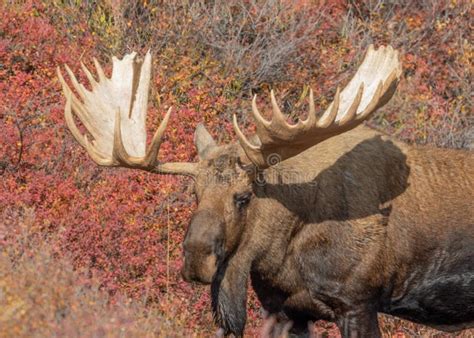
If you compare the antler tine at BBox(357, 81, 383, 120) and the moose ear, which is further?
the moose ear

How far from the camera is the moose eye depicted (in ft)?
21.7

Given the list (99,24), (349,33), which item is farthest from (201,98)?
(349,33)

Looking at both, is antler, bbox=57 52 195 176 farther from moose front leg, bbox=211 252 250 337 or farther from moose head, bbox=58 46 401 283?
moose front leg, bbox=211 252 250 337

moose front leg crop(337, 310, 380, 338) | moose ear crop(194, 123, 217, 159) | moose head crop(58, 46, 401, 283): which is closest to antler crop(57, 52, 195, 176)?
moose head crop(58, 46, 401, 283)

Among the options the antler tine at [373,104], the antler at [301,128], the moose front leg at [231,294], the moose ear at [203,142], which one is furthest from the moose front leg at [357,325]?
the moose ear at [203,142]

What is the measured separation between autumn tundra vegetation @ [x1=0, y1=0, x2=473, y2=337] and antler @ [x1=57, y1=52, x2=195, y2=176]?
5 cm

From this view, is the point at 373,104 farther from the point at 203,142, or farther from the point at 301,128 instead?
the point at 203,142

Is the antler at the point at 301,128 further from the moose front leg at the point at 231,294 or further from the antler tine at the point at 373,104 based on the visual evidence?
the moose front leg at the point at 231,294

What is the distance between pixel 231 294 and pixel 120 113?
1.45 metres

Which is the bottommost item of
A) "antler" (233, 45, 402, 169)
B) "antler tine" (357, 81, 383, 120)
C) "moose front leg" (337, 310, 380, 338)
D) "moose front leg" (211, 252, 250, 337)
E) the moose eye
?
"moose front leg" (337, 310, 380, 338)

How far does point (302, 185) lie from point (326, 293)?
2.27 ft

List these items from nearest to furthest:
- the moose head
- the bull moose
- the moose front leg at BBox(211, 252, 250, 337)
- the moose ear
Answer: the moose head
the bull moose
the moose front leg at BBox(211, 252, 250, 337)
the moose ear

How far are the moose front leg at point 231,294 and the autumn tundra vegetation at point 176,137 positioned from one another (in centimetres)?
2

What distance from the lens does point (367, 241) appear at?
22.5 ft
